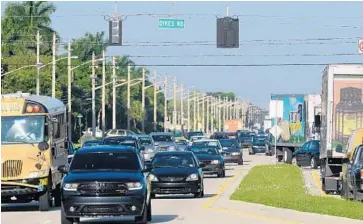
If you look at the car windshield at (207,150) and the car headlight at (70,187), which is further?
the car windshield at (207,150)

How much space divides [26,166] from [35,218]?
316 centimetres

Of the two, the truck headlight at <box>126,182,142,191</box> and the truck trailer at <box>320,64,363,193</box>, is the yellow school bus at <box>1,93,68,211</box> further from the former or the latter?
the truck trailer at <box>320,64,363,193</box>

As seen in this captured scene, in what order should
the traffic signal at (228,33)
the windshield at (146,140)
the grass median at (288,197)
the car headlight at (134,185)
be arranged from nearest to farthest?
the car headlight at (134,185) < the grass median at (288,197) < the traffic signal at (228,33) < the windshield at (146,140)

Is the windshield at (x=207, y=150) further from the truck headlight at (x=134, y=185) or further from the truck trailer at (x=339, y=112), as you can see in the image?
the truck headlight at (x=134, y=185)

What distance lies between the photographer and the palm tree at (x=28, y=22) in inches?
4817

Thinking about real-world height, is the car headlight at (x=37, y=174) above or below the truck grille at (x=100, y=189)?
below

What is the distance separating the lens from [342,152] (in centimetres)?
3725

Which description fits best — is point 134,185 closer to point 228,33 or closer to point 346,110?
point 346,110

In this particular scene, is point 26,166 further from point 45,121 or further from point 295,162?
point 295,162

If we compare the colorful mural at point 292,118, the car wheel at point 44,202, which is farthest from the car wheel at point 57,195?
the colorful mural at point 292,118

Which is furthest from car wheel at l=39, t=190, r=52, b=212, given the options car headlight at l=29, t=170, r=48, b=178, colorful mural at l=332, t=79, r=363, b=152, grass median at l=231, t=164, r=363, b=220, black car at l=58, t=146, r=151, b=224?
colorful mural at l=332, t=79, r=363, b=152

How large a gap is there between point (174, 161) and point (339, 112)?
5.74 meters

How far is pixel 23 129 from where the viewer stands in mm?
29594

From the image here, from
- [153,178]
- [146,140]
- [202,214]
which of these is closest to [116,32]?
[153,178]
